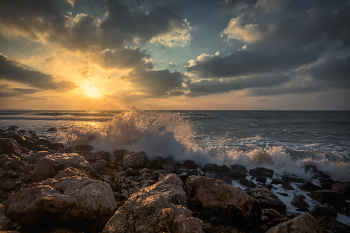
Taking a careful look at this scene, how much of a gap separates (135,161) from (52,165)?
11.1ft

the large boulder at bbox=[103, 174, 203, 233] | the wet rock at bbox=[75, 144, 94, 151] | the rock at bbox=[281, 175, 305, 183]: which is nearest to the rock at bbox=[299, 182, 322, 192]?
the rock at bbox=[281, 175, 305, 183]

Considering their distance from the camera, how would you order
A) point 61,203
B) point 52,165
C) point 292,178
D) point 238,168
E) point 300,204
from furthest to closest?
1. point 238,168
2. point 292,178
3. point 300,204
4. point 52,165
5. point 61,203

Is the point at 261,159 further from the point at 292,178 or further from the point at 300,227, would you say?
the point at 300,227

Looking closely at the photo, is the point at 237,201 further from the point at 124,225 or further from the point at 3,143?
the point at 3,143

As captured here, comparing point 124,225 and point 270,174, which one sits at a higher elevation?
point 124,225

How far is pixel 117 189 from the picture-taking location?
3.74m

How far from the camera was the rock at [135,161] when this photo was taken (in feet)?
22.8

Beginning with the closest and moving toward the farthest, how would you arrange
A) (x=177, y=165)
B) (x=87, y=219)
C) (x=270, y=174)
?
1. (x=87, y=219)
2. (x=270, y=174)
3. (x=177, y=165)

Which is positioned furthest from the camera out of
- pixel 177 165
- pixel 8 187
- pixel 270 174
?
pixel 177 165

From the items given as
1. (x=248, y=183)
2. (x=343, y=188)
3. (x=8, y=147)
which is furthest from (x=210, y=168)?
(x=8, y=147)

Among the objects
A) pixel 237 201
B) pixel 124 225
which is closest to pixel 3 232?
pixel 124 225

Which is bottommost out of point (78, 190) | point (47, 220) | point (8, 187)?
point (8, 187)

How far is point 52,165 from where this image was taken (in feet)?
13.2

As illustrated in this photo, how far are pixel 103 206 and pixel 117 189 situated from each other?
1.16 meters
